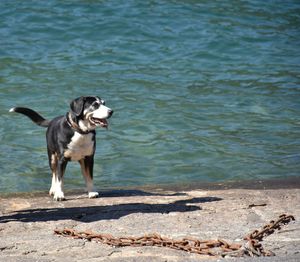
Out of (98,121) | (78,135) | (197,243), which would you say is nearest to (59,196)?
(78,135)

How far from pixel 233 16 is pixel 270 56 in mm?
2536

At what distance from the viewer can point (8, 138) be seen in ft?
34.7

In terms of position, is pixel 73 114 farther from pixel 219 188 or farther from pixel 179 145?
pixel 179 145

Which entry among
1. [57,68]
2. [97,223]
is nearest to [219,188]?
[97,223]

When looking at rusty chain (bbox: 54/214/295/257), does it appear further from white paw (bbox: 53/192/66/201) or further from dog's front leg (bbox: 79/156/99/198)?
dog's front leg (bbox: 79/156/99/198)

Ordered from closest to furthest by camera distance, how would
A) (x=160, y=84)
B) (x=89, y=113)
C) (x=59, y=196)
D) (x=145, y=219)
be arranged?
(x=145, y=219), (x=89, y=113), (x=59, y=196), (x=160, y=84)

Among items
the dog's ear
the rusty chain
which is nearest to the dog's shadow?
the rusty chain

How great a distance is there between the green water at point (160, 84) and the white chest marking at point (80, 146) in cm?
137

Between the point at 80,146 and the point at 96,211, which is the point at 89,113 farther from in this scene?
the point at 96,211

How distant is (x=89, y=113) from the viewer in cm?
741

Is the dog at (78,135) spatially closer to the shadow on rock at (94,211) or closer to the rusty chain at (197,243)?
the shadow on rock at (94,211)

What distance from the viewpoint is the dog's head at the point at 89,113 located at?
291 inches

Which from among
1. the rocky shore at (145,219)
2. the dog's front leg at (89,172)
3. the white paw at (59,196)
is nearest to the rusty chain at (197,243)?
the rocky shore at (145,219)

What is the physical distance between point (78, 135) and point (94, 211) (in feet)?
2.87
